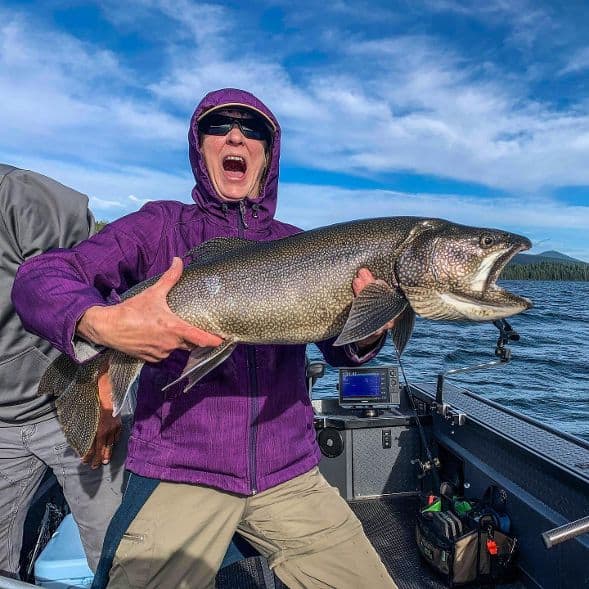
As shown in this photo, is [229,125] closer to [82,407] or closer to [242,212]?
[242,212]

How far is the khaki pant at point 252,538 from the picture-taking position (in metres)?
3.09

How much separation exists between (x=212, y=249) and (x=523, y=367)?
75.1 feet

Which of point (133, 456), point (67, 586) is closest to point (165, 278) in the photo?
point (133, 456)

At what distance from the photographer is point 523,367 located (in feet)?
76.6

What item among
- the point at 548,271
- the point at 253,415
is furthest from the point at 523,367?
the point at 548,271

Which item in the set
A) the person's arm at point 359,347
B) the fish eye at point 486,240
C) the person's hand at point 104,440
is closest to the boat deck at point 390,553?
the person's hand at point 104,440

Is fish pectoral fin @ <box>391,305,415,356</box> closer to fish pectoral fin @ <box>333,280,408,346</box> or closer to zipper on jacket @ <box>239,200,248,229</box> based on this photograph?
fish pectoral fin @ <box>333,280,408,346</box>

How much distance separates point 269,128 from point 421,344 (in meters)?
25.8

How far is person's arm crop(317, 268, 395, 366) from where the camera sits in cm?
315

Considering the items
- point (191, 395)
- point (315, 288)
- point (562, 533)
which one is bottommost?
point (562, 533)

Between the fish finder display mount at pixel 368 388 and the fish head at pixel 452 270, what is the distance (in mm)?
4344

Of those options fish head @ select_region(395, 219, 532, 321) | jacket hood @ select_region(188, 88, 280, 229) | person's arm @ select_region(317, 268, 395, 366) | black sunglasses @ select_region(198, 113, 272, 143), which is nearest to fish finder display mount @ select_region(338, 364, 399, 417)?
person's arm @ select_region(317, 268, 395, 366)

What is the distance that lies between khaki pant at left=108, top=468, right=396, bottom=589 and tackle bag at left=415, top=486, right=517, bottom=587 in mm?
2097

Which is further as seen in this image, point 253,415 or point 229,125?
point 229,125
